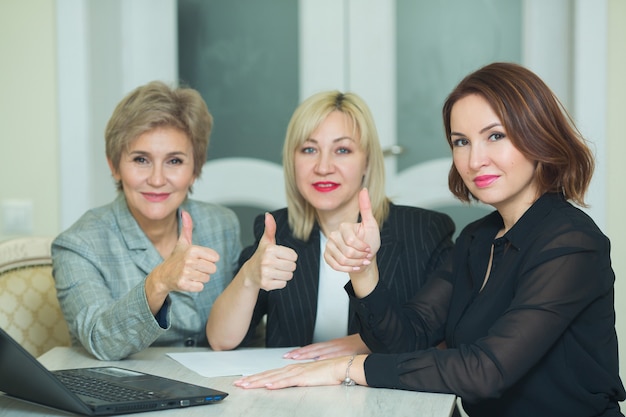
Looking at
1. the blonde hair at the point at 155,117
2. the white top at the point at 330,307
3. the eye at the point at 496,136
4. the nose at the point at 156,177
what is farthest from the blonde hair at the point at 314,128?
the eye at the point at 496,136

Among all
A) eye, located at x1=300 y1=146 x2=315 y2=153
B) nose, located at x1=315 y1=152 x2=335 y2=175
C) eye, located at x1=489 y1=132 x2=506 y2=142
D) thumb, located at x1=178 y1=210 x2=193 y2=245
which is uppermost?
eye, located at x1=489 y1=132 x2=506 y2=142

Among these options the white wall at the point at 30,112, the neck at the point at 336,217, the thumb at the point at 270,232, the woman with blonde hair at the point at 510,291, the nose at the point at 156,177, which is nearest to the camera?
the woman with blonde hair at the point at 510,291

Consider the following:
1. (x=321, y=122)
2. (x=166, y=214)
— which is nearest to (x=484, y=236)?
(x=321, y=122)

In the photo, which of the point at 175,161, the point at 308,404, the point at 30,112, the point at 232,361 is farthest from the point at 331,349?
the point at 30,112

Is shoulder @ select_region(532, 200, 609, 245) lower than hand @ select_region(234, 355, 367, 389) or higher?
higher

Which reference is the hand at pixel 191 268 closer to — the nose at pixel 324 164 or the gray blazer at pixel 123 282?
the gray blazer at pixel 123 282

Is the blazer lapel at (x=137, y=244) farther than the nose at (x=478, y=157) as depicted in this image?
Yes

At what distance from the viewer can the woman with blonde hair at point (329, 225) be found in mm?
2113

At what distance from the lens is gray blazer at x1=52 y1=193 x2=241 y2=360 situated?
1772 mm

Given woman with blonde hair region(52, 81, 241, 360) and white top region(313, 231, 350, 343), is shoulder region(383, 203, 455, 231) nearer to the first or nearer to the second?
white top region(313, 231, 350, 343)

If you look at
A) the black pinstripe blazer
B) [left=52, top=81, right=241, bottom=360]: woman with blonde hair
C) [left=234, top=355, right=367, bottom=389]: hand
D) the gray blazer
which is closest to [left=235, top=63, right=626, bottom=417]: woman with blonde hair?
[left=234, top=355, right=367, bottom=389]: hand

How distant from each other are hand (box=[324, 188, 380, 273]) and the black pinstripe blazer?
16.5 inches

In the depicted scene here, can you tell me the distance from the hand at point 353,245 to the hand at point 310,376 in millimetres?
206

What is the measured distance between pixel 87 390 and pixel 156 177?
2.50 feet
